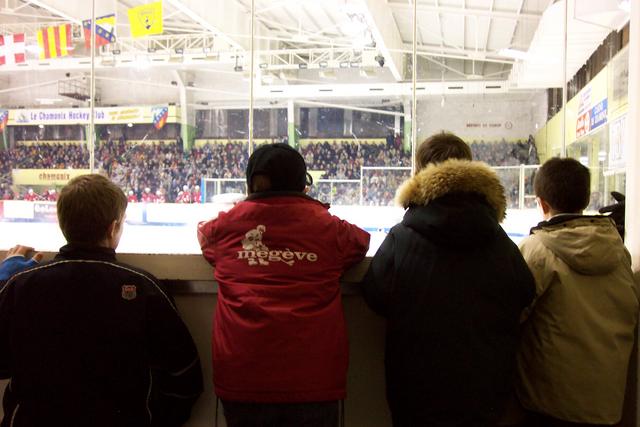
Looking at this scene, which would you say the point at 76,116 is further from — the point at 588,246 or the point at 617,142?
the point at 617,142

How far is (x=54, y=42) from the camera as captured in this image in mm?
5531

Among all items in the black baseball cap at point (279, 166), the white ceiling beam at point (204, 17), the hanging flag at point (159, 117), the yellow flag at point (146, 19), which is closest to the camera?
the black baseball cap at point (279, 166)

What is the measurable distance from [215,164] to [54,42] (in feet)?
6.74

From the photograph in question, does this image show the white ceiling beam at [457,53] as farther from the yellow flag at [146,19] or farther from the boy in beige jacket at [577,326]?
the boy in beige jacket at [577,326]

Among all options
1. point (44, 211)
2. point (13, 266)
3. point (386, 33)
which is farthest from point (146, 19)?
point (13, 266)

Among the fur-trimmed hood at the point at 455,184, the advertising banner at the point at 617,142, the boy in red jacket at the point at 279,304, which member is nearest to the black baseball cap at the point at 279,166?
the boy in red jacket at the point at 279,304

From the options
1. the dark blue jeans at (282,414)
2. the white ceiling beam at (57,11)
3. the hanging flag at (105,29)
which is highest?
the white ceiling beam at (57,11)

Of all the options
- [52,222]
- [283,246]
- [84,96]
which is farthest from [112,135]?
[283,246]

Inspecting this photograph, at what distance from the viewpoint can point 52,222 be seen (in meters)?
5.33

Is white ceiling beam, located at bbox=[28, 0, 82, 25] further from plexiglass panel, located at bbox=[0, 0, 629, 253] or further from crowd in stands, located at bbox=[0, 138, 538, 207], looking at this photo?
crowd in stands, located at bbox=[0, 138, 538, 207]

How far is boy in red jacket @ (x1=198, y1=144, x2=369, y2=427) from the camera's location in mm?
1287

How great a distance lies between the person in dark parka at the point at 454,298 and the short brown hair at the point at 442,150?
158mm

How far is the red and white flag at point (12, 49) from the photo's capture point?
5258mm

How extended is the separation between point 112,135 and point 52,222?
3.46ft
